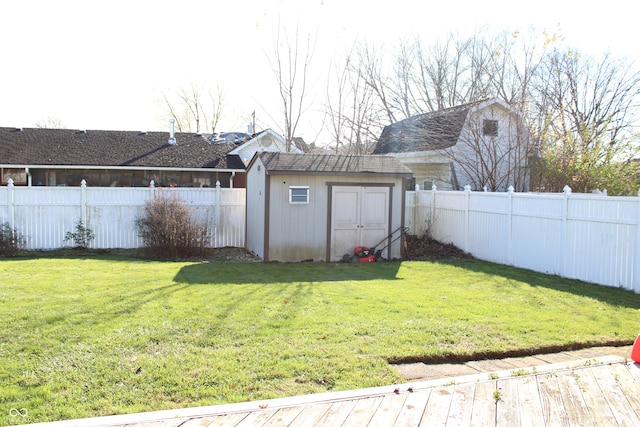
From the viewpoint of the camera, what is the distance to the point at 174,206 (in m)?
12.9

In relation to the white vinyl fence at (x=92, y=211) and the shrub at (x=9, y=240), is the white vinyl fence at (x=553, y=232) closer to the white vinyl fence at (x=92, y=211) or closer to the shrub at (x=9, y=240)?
the white vinyl fence at (x=92, y=211)

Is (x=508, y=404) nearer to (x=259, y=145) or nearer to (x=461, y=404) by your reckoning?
(x=461, y=404)

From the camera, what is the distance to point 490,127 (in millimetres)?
19156

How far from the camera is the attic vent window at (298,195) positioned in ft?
40.1

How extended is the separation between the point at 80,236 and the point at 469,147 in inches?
534

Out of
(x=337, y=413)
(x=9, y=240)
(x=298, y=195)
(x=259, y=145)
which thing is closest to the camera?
(x=337, y=413)

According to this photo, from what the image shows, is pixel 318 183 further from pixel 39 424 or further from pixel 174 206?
pixel 39 424

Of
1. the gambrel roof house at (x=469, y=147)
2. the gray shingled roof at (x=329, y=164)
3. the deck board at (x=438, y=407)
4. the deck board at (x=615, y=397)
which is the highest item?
the gambrel roof house at (x=469, y=147)

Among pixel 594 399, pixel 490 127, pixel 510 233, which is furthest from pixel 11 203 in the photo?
pixel 490 127

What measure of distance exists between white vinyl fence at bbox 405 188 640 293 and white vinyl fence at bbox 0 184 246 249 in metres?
6.46

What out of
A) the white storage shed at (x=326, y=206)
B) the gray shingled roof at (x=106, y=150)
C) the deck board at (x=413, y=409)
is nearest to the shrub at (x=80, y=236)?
the white storage shed at (x=326, y=206)

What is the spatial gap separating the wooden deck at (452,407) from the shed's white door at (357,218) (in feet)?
26.6

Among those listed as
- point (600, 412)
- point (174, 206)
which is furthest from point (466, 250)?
point (600, 412)

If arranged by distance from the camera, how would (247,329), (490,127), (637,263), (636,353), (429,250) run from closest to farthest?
(636,353) → (247,329) → (637,263) → (429,250) → (490,127)
